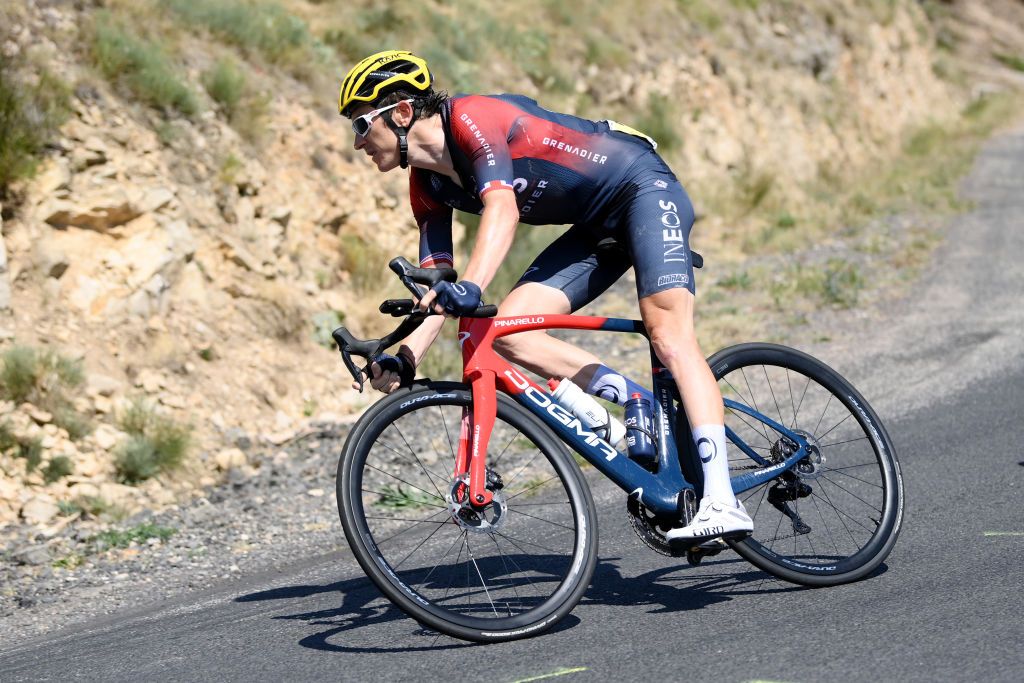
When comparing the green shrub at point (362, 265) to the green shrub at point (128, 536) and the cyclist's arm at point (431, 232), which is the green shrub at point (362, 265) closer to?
the green shrub at point (128, 536)

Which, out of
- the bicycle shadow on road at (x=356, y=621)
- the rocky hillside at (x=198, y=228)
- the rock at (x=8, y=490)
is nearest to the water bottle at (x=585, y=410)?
the bicycle shadow on road at (x=356, y=621)

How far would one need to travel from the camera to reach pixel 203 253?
29.7 ft

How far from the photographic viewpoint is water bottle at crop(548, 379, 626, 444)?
4.42 m

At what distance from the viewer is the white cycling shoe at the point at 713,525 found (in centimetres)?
415

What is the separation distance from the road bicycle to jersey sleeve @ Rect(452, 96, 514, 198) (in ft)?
1.55

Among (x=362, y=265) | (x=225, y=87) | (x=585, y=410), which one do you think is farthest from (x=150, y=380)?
(x=585, y=410)

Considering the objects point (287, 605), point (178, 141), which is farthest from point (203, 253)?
point (287, 605)

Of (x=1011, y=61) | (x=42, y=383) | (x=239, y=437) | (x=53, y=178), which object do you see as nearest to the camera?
(x=42, y=383)

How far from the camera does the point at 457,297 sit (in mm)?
3867

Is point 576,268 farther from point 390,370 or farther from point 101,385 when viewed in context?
point 101,385

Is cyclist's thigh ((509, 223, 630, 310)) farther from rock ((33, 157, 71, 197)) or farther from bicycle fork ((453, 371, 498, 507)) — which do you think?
rock ((33, 157, 71, 197))

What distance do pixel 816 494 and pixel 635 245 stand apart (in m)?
1.76

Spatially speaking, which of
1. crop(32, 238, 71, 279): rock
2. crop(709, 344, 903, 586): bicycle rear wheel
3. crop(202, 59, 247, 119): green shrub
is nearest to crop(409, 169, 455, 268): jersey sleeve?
crop(709, 344, 903, 586): bicycle rear wheel

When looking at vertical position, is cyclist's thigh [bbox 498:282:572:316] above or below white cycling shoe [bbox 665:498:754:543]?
above
